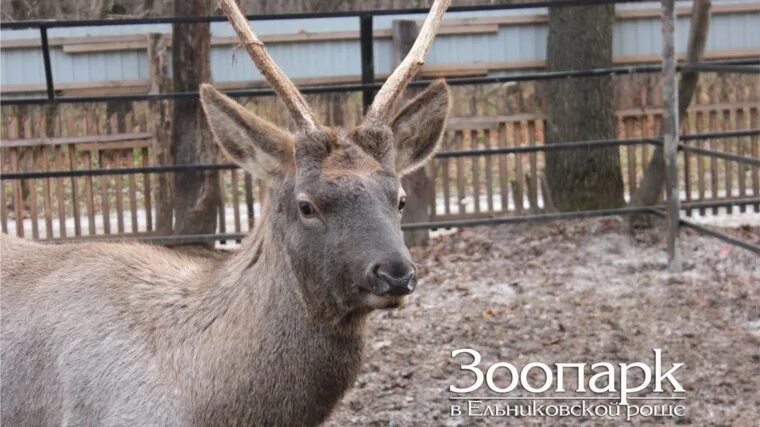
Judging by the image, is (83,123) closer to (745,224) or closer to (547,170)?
(547,170)

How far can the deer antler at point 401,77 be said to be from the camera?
4359mm

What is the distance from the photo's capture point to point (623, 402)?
6215mm

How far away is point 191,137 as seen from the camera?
30.3 feet

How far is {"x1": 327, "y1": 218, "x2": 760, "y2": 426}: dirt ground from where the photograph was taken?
21.0 feet

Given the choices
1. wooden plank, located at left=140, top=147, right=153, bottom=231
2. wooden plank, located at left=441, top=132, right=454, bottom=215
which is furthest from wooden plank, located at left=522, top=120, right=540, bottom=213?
wooden plank, located at left=140, top=147, right=153, bottom=231

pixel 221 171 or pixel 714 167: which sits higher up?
pixel 221 171

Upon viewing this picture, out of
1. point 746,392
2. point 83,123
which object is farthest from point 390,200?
point 83,123

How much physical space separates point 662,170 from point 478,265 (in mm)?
1870

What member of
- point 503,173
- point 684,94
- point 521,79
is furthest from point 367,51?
point 503,173

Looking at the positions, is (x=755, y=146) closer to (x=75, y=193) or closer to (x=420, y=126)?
(x=75, y=193)

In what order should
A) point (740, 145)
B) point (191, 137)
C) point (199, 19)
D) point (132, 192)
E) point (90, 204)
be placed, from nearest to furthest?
point (199, 19) → point (191, 137) → point (90, 204) → point (132, 192) → point (740, 145)

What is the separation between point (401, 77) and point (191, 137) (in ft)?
16.4

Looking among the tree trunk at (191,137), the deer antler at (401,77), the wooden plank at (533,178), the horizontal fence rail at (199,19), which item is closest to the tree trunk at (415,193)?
the wooden plank at (533,178)

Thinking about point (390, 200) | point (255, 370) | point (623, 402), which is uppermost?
point (390, 200)
